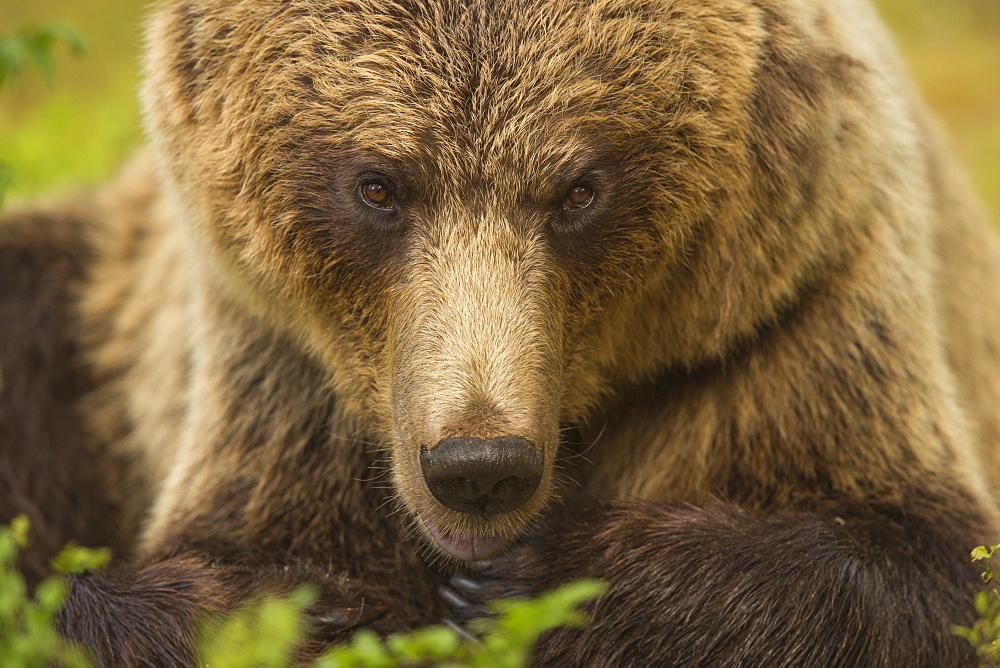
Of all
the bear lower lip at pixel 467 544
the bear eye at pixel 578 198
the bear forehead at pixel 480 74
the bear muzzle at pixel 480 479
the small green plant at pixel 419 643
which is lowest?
the bear lower lip at pixel 467 544

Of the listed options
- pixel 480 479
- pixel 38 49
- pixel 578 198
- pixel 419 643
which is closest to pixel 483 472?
pixel 480 479

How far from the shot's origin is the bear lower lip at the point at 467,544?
3.56 metres

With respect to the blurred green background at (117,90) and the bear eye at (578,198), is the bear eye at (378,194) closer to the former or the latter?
the bear eye at (578,198)

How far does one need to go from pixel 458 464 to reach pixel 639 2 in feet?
4.65

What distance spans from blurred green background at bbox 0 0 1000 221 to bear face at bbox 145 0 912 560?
4542 mm

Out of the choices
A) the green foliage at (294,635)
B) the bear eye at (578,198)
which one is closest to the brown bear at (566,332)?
the bear eye at (578,198)

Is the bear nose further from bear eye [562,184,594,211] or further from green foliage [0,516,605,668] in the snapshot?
bear eye [562,184,594,211]

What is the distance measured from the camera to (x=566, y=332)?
12.3 feet

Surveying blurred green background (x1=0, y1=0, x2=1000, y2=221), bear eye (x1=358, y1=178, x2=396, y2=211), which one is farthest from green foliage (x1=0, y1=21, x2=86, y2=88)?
blurred green background (x1=0, y1=0, x2=1000, y2=221)

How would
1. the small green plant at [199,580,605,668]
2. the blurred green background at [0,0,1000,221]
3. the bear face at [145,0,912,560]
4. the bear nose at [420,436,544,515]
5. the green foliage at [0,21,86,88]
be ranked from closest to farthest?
the small green plant at [199,580,605,668] → the bear nose at [420,436,544,515] → the bear face at [145,0,912,560] → the green foliage at [0,21,86,88] → the blurred green background at [0,0,1000,221]

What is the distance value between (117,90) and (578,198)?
28.2ft

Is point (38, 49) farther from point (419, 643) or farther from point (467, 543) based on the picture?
point (419, 643)

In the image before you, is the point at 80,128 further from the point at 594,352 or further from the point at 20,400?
the point at 594,352

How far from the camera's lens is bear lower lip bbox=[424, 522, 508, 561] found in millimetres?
3559
